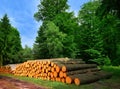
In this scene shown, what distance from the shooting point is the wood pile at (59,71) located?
16.5 meters

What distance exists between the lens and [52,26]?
37312mm

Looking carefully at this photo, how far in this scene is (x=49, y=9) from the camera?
141 feet

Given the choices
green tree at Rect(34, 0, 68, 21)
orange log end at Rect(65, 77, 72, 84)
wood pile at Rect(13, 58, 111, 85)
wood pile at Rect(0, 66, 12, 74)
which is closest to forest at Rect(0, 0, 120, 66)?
green tree at Rect(34, 0, 68, 21)

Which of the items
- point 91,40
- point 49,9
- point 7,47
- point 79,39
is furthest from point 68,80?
point 49,9

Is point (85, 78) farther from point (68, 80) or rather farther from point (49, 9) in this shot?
point (49, 9)

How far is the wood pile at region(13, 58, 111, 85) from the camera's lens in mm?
16469

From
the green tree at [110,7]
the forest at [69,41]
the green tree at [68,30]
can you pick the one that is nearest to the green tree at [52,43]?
the forest at [69,41]

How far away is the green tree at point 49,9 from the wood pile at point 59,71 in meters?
23.6

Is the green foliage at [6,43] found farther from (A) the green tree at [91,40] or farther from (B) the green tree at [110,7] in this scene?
(B) the green tree at [110,7]

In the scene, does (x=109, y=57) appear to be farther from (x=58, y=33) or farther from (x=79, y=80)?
(x=79, y=80)

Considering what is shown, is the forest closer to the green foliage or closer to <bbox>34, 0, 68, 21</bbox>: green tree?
the green foliage

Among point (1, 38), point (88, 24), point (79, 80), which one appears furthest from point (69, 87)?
point (88, 24)

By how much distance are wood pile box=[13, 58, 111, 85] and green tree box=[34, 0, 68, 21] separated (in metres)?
23.6

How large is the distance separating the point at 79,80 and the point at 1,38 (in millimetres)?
19914
